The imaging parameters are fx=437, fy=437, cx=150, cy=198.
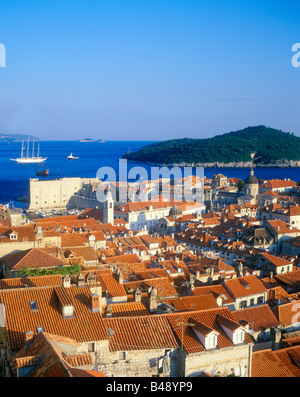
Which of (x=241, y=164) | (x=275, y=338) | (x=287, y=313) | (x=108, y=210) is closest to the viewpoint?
(x=275, y=338)

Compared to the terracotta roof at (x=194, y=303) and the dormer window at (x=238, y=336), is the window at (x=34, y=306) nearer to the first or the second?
the dormer window at (x=238, y=336)

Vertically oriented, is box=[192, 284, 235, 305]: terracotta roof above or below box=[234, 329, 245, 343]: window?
below

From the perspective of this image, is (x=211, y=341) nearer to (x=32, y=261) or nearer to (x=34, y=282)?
(x=34, y=282)

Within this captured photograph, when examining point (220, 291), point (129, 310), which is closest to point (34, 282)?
point (129, 310)

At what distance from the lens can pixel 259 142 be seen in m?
149

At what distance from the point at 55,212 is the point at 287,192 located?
107ft

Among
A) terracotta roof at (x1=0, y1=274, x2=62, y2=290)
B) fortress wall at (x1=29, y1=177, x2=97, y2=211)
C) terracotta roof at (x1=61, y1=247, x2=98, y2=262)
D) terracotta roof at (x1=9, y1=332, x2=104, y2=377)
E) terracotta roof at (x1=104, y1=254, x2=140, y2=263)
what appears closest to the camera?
terracotta roof at (x1=9, y1=332, x2=104, y2=377)

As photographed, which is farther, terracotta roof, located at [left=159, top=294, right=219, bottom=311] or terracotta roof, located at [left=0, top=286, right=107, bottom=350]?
terracotta roof, located at [left=159, top=294, right=219, bottom=311]

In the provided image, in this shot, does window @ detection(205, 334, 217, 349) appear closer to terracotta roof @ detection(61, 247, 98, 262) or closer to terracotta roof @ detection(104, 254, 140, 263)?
terracotta roof @ detection(61, 247, 98, 262)

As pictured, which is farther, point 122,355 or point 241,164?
point 241,164

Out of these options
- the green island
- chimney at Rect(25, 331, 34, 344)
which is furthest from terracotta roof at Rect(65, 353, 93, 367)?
the green island

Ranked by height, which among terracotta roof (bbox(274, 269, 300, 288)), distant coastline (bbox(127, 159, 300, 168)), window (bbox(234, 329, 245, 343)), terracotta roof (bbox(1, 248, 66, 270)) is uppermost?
distant coastline (bbox(127, 159, 300, 168))

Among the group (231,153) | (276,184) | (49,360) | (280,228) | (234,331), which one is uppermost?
(231,153)
